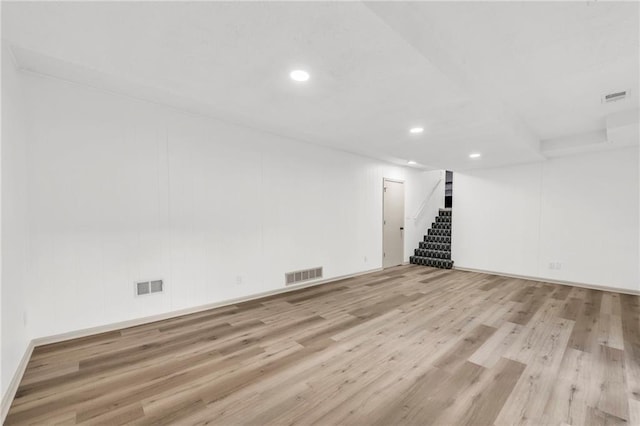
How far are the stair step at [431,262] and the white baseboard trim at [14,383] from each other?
724 cm

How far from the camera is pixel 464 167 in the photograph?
665 centimetres

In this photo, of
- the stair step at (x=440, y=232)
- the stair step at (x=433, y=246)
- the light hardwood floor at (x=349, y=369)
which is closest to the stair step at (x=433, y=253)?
the stair step at (x=433, y=246)

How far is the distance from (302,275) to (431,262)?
13.0 ft

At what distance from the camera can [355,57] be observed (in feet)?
6.76

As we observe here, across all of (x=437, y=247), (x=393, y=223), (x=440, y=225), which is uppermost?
(x=393, y=223)

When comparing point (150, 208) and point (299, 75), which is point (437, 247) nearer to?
point (299, 75)

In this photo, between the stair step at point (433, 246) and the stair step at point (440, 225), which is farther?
the stair step at point (440, 225)

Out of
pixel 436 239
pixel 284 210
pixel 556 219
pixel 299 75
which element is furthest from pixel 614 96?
pixel 436 239

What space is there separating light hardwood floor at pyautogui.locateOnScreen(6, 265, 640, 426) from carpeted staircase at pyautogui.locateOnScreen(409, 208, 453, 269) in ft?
9.99

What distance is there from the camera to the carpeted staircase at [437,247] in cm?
699

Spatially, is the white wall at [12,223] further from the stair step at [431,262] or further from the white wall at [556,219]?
the white wall at [556,219]

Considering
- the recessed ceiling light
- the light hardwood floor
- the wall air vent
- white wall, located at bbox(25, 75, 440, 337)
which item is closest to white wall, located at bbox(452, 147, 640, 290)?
the light hardwood floor

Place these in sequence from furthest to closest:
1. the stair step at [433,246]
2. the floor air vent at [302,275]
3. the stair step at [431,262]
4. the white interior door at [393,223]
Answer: the stair step at [433,246]
the stair step at [431,262]
the white interior door at [393,223]
the floor air vent at [302,275]

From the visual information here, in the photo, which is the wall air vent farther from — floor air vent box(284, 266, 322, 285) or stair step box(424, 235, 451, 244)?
stair step box(424, 235, 451, 244)
